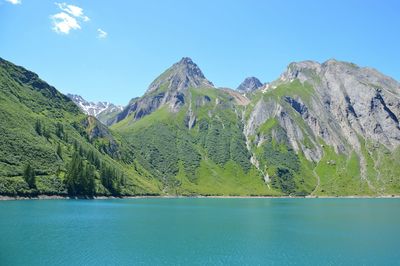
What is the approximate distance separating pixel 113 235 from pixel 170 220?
35528mm

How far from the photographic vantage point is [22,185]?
7106 inches

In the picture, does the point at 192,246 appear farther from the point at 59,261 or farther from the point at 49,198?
the point at 49,198

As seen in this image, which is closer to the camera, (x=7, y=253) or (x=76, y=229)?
(x=7, y=253)

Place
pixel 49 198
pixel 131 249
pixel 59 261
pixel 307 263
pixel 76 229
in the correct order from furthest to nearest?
1. pixel 49 198
2. pixel 76 229
3. pixel 131 249
4. pixel 307 263
5. pixel 59 261

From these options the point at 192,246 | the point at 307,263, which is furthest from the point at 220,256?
the point at 307,263

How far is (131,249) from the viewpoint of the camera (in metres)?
76.6

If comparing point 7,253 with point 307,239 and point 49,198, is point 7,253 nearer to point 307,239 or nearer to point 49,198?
point 307,239

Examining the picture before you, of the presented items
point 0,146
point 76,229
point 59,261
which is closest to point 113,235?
point 76,229

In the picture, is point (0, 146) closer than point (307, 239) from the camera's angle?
No

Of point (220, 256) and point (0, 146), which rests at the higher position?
point (0, 146)

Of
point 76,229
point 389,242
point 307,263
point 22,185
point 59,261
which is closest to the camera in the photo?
point 59,261

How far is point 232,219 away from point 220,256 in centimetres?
6080

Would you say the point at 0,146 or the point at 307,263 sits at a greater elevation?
the point at 0,146

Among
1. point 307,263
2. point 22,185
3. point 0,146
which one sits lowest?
point 307,263
